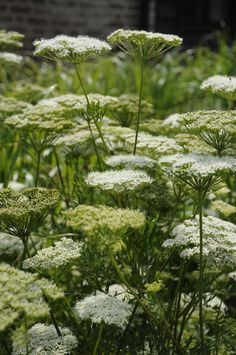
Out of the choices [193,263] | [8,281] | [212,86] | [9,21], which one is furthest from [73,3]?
[8,281]

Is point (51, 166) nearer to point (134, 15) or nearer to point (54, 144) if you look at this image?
point (54, 144)

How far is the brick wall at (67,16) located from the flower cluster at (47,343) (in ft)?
26.4

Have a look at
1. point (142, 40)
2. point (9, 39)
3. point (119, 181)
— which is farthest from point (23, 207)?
point (9, 39)

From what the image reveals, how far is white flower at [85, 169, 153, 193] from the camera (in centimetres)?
212

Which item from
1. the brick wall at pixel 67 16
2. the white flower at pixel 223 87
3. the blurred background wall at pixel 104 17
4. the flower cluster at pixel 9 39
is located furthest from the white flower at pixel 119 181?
the brick wall at pixel 67 16

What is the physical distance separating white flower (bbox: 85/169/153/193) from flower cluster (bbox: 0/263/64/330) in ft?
1.36

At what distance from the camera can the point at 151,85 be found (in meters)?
7.04

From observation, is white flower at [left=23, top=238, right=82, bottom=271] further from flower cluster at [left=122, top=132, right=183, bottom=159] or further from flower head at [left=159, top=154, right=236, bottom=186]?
flower cluster at [left=122, top=132, right=183, bottom=159]

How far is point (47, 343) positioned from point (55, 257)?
0.89 feet

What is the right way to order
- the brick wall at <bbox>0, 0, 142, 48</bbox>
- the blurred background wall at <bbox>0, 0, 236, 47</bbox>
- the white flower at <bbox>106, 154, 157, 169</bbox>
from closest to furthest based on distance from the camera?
1. the white flower at <bbox>106, 154, 157, 169</bbox>
2. the brick wall at <bbox>0, 0, 142, 48</bbox>
3. the blurred background wall at <bbox>0, 0, 236, 47</bbox>

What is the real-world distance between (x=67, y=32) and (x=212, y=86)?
26.9 feet

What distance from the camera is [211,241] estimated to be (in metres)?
2.22

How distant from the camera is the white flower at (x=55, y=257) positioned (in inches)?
79.0

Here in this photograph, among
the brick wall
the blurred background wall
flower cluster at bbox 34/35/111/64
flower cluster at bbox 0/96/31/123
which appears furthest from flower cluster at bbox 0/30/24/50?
the brick wall
